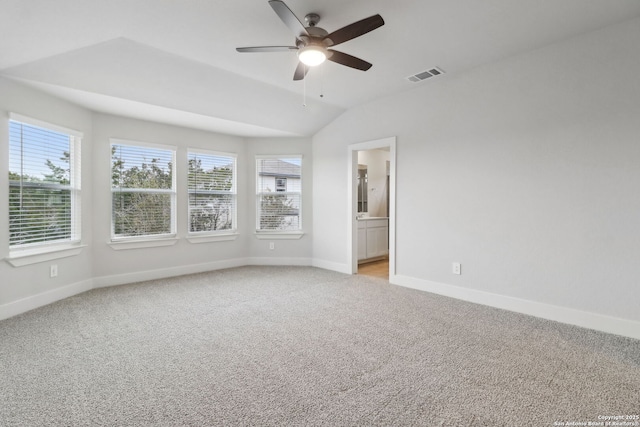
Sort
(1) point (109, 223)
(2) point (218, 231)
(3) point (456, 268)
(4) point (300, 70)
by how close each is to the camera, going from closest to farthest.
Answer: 1. (4) point (300, 70)
2. (3) point (456, 268)
3. (1) point (109, 223)
4. (2) point (218, 231)

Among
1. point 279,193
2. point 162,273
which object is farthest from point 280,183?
point 162,273

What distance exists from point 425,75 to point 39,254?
4.98 meters

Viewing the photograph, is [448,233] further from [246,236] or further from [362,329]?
[246,236]

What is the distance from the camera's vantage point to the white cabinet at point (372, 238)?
5.82m

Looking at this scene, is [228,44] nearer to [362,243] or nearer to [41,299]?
[41,299]

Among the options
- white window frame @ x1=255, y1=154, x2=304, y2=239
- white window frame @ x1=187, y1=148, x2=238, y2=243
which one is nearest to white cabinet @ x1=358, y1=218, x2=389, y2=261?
white window frame @ x1=255, y1=154, x2=304, y2=239

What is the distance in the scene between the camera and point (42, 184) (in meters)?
3.64

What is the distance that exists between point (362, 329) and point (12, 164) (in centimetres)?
404

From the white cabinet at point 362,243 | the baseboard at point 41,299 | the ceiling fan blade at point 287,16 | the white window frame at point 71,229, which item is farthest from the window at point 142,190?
the ceiling fan blade at point 287,16

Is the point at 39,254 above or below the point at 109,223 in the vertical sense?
below

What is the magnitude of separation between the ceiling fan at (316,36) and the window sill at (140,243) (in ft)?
11.5

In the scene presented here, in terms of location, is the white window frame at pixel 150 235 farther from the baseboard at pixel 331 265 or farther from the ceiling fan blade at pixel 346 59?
the ceiling fan blade at pixel 346 59

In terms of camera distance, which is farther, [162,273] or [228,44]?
[162,273]

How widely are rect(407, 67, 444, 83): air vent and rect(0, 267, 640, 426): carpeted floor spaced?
2751 mm
